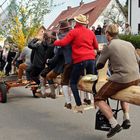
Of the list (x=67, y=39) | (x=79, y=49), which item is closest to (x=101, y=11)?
(x=79, y=49)

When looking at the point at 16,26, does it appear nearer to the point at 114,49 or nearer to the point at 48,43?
the point at 48,43

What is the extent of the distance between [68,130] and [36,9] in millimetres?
17646

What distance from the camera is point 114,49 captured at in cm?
718

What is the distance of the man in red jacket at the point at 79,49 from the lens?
868cm

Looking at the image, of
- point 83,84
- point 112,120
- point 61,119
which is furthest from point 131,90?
point 61,119

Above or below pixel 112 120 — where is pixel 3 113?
below

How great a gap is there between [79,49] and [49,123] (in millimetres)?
1758

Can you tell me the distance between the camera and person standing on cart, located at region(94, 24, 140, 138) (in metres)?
7.14

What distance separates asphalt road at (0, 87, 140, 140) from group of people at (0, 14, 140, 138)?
0.42 meters

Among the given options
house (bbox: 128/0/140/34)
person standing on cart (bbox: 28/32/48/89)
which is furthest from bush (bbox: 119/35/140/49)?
house (bbox: 128/0/140/34)

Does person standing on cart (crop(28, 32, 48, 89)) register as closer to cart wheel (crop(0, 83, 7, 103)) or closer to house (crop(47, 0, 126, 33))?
cart wheel (crop(0, 83, 7, 103))

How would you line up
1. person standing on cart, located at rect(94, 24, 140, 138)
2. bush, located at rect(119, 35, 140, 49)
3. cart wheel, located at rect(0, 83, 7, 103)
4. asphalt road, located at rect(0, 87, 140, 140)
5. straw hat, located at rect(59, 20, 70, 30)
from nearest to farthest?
person standing on cart, located at rect(94, 24, 140, 138) → asphalt road, located at rect(0, 87, 140, 140) → straw hat, located at rect(59, 20, 70, 30) → cart wheel, located at rect(0, 83, 7, 103) → bush, located at rect(119, 35, 140, 49)

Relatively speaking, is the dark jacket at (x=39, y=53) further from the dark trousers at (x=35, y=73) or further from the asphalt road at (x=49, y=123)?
the asphalt road at (x=49, y=123)

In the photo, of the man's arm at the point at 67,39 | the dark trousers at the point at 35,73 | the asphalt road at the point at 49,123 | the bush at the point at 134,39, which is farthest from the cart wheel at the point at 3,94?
the bush at the point at 134,39
